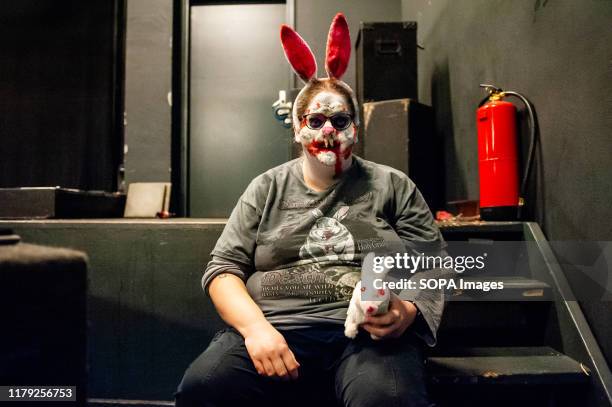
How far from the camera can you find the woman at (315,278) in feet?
2.70

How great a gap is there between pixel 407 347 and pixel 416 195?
40 centimetres

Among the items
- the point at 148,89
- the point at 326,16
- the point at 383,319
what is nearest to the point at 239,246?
the point at 383,319

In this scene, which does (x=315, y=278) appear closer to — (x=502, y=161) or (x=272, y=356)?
(x=272, y=356)

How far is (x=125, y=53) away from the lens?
2.96 metres

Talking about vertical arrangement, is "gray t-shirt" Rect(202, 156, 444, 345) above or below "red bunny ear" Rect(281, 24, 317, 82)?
below

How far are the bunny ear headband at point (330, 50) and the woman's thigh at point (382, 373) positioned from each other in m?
0.72

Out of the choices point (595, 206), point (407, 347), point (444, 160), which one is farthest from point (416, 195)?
point (444, 160)

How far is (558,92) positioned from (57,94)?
2.80 m

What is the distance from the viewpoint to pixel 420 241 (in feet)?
3.19

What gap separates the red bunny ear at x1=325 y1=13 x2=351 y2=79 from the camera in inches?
43.3

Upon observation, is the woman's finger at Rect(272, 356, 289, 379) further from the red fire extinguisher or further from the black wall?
the black wall

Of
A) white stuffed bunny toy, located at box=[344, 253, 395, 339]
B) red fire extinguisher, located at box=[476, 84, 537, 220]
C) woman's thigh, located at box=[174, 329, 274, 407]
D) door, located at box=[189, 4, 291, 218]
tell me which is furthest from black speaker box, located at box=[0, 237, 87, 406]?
door, located at box=[189, 4, 291, 218]

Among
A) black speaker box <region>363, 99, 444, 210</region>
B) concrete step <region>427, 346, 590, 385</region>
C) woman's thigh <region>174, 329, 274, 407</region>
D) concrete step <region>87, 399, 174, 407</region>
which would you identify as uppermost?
black speaker box <region>363, 99, 444, 210</region>

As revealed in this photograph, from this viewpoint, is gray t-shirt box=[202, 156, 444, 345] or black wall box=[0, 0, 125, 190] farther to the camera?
black wall box=[0, 0, 125, 190]
